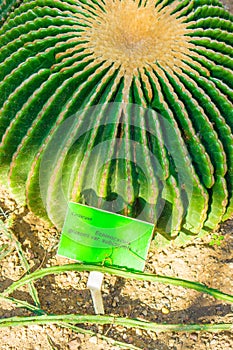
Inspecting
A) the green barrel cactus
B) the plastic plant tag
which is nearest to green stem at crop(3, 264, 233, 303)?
the plastic plant tag

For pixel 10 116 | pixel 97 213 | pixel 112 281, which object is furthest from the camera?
pixel 112 281

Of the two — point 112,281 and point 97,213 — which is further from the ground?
point 97,213

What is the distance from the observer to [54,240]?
90.1 inches

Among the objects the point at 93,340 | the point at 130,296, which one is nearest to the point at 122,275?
the point at 130,296

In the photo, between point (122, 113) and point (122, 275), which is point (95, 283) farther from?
point (122, 113)

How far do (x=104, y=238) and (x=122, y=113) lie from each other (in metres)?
0.52

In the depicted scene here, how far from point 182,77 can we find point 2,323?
51.6 inches

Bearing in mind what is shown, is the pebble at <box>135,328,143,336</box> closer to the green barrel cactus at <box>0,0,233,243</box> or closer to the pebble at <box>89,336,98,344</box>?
the pebble at <box>89,336,98,344</box>

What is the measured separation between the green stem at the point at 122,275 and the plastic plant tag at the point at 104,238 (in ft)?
0.13

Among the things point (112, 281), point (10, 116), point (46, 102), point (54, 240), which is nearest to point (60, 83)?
point (46, 102)

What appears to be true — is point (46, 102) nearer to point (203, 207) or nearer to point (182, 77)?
point (182, 77)

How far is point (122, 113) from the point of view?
1889 millimetres

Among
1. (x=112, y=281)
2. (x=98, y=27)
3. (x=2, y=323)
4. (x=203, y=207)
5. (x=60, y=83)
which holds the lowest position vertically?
(x=2, y=323)

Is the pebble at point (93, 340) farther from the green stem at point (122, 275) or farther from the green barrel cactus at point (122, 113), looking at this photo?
the green barrel cactus at point (122, 113)
